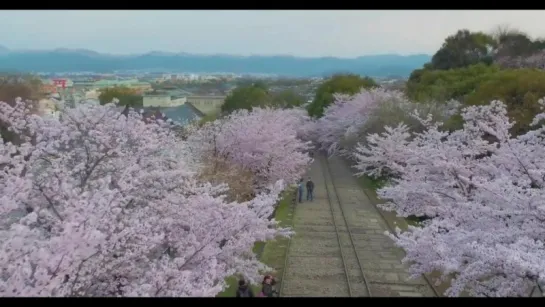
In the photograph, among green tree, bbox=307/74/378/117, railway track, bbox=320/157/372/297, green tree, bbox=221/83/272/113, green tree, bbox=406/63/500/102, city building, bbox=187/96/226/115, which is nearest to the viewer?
railway track, bbox=320/157/372/297

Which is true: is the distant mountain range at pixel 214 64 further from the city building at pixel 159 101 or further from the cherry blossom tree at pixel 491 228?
the cherry blossom tree at pixel 491 228

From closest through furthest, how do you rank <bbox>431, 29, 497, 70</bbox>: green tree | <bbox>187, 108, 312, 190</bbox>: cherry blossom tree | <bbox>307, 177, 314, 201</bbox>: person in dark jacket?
<bbox>187, 108, 312, 190</bbox>: cherry blossom tree < <bbox>307, 177, 314, 201</bbox>: person in dark jacket < <bbox>431, 29, 497, 70</bbox>: green tree

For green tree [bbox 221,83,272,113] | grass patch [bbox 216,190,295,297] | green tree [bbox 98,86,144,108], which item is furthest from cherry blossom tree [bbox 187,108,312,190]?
green tree [bbox 98,86,144,108]

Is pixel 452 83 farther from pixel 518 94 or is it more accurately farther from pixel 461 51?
pixel 461 51

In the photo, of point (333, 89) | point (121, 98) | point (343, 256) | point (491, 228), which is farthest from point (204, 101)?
point (491, 228)

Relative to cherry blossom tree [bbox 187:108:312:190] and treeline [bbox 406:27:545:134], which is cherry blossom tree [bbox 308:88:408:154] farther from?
cherry blossom tree [bbox 187:108:312:190]

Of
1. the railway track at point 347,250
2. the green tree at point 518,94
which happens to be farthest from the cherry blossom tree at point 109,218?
the green tree at point 518,94
